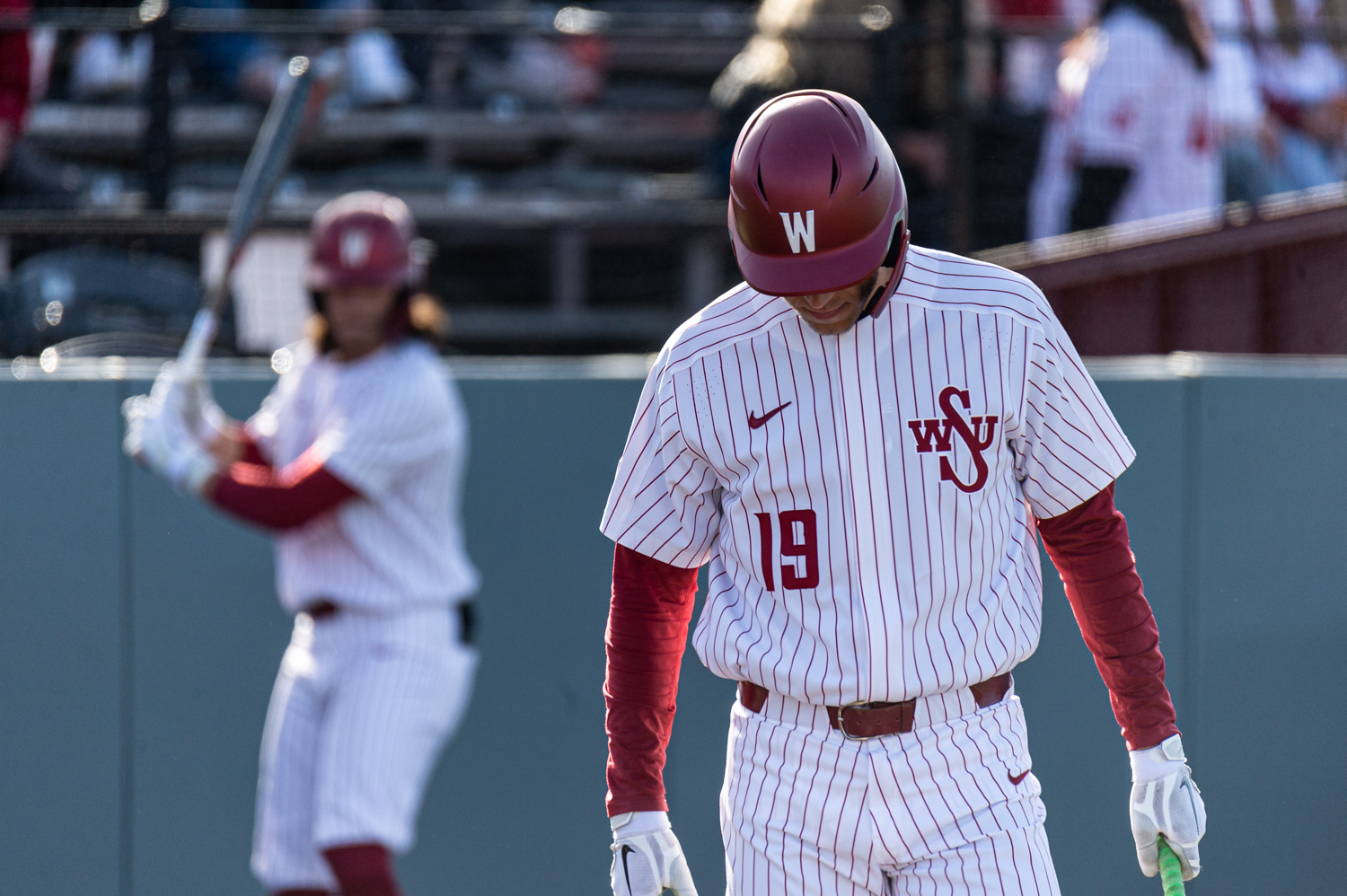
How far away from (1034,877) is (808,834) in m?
0.37

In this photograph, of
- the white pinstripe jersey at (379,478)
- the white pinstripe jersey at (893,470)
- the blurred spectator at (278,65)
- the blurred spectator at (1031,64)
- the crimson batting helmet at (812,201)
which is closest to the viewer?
the crimson batting helmet at (812,201)

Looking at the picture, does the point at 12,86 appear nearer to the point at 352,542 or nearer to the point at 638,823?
the point at 352,542

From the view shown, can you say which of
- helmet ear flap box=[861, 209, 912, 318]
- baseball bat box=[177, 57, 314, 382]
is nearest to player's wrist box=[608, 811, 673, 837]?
helmet ear flap box=[861, 209, 912, 318]

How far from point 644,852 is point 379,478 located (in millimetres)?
1749

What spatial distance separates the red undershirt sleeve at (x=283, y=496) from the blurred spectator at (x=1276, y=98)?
3.82 metres

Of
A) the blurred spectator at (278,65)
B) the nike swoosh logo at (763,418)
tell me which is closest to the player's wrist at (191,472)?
the nike swoosh logo at (763,418)

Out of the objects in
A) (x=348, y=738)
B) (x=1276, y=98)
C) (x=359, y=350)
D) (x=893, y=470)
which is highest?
(x=1276, y=98)

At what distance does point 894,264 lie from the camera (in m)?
2.31

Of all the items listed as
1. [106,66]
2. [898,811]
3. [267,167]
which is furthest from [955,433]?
[106,66]

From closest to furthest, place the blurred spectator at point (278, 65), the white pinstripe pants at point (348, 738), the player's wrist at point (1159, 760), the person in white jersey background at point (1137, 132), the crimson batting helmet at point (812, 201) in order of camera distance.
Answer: the crimson batting helmet at point (812, 201)
the player's wrist at point (1159, 760)
the white pinstripe pants at point (348, 738)
the person in white jersey background at point (1137, 132)
the blurred spectator at point (278, 65)

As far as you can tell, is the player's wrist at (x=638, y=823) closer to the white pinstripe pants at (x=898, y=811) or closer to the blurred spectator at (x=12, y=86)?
the white pinstripe pants at (x=898, y=811)

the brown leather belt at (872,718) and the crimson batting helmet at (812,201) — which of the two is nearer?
the crimson batting helmet at (812,201)

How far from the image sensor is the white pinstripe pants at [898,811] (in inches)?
87.8

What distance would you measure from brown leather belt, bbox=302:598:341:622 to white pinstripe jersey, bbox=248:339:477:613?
0.8 inches
